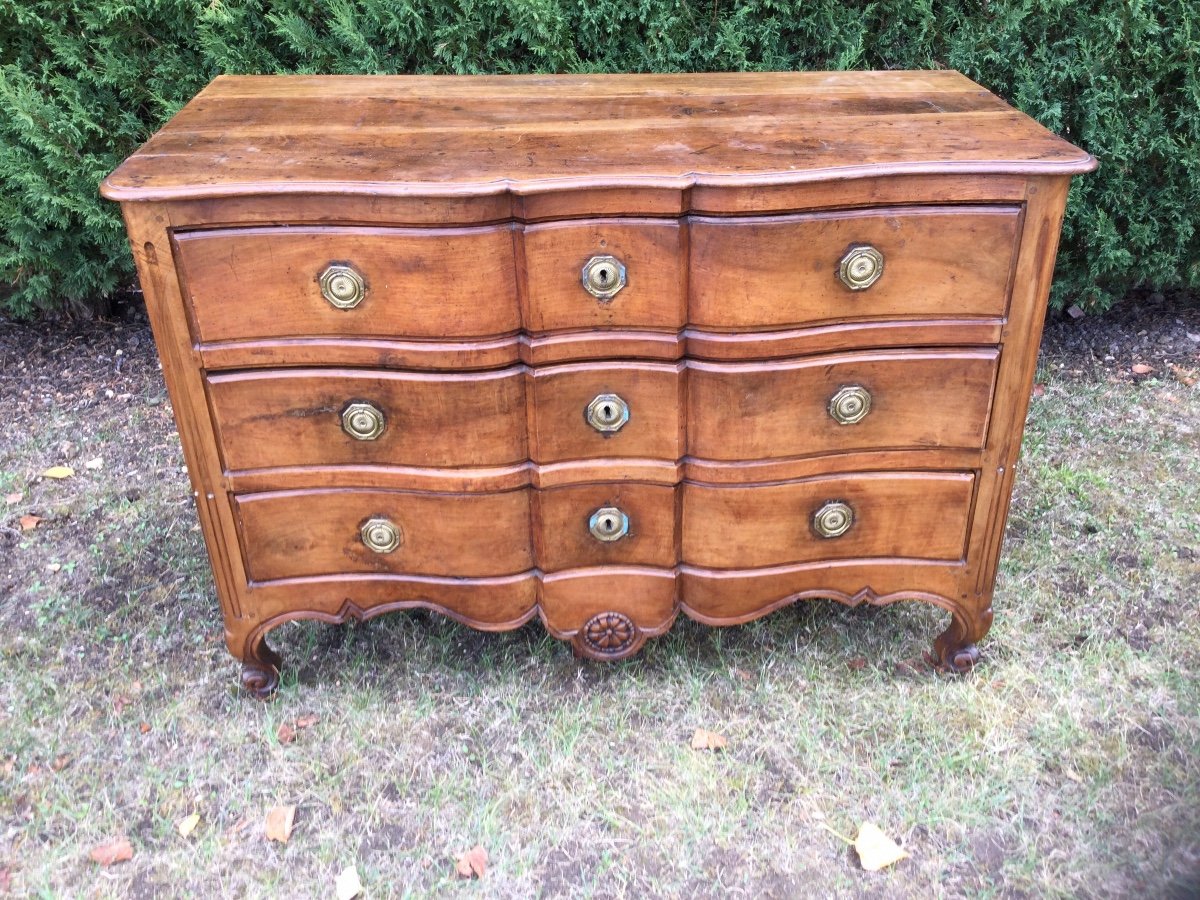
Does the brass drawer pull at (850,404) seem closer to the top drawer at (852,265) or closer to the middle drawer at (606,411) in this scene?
the middle drawer at (606,411)

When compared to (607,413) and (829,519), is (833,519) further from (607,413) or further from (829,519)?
(607,413)

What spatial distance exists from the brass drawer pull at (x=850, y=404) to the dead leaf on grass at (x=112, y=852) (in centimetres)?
162

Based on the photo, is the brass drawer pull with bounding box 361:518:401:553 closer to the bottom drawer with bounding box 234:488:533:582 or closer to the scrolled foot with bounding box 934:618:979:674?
the bottom drawer with bounding box 234:488:533:582

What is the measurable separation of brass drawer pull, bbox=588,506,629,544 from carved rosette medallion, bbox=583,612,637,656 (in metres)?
0.20

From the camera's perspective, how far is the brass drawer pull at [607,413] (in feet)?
6.47

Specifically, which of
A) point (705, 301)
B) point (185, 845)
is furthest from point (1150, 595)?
point (185, 845)

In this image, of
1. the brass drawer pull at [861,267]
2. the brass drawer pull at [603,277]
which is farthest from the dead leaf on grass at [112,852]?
the brass drawer pull at [861,267]

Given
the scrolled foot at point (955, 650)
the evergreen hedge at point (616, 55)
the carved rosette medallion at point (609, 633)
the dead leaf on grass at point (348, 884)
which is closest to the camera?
the dead leaf on grass at point (348, 884)

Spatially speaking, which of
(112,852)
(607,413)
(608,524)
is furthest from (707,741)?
(112,852)

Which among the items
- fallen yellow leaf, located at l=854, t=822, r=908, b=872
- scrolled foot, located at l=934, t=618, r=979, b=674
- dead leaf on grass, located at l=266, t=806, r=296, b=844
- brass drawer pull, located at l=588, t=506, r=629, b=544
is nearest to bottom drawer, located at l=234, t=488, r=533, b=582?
brass drawer pull, located at l=588, t=506, r=629, b=544

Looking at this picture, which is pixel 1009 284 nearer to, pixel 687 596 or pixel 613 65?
pixel 687 596

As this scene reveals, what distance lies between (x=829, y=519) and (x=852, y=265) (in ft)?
1.80

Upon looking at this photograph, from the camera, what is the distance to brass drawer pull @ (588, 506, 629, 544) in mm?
2092

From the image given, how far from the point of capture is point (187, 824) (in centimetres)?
204
